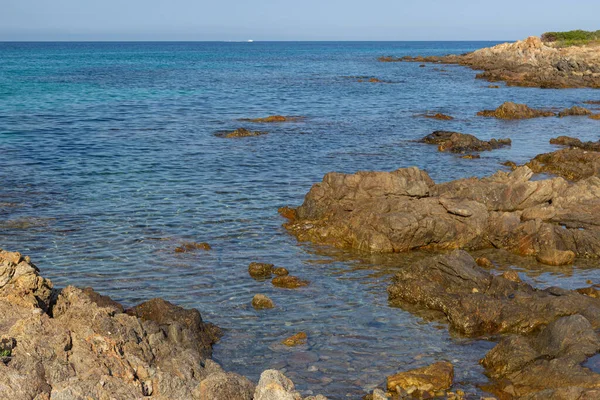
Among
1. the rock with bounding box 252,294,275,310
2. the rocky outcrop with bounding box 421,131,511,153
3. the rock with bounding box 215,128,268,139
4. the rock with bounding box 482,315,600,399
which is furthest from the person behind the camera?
the rock with bounding box 215,128,268,139

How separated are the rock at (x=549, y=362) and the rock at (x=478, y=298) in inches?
42.9

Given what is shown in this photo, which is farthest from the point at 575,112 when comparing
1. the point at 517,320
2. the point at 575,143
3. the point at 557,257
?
the point at 517,320

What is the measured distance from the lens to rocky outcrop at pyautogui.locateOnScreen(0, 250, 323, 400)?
30.0 feet

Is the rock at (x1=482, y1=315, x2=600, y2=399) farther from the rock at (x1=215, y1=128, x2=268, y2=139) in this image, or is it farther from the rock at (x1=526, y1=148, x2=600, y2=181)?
the rock at (x1=215, y1=128, x2=268, y2=139)

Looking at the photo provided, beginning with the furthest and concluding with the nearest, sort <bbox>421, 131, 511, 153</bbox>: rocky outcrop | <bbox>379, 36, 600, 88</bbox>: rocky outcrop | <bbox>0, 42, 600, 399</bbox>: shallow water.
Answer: <bbox>379, 36, 600, 88</bbox>: rocky outcrop
<bbox>421, 131, 511, 153</bbox>: rocky outcrop
<bbox>0, 42, 600, 399</bbox>: shallow water

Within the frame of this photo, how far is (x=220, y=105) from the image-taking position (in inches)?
2459

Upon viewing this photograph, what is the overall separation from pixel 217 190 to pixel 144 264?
961 centimetres

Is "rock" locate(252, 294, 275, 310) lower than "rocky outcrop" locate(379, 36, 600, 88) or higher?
lower

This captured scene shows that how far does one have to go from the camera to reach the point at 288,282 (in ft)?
62.6

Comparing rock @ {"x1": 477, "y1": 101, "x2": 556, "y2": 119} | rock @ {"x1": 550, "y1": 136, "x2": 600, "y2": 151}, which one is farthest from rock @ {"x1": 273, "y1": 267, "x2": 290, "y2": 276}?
rock @ {"x1": 477, "y1": 101, "x2": 556, "y2": 119}

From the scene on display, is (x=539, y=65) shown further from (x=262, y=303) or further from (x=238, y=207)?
(x=262, y=303)

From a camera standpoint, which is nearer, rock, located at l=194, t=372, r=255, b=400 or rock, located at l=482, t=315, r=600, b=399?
rock, located at l=194, t=372, r=255, b=400

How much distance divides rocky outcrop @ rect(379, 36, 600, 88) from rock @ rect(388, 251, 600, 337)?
67133 mm

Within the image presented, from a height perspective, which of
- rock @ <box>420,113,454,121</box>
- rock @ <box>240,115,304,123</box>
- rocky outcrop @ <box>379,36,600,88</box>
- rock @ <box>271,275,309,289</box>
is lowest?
rock @ <box>271,275,309,289</box>
